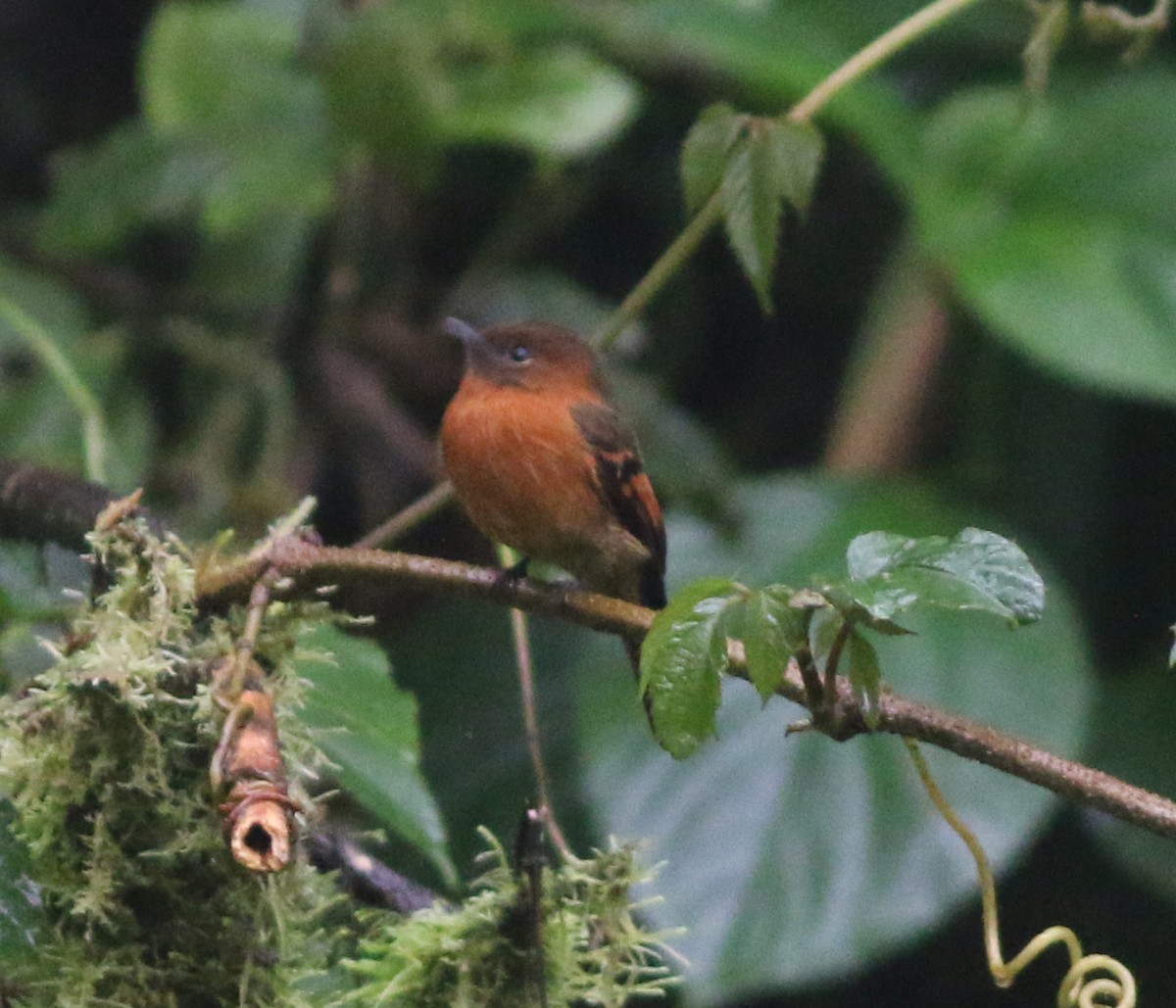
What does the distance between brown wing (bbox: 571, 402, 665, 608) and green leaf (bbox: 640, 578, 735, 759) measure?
2.62 ft

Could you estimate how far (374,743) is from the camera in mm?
1215

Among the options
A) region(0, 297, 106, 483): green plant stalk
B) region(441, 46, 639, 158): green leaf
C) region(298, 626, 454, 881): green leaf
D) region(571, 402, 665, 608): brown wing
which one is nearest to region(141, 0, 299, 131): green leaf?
region(441, 46, 639, 158): green leaf

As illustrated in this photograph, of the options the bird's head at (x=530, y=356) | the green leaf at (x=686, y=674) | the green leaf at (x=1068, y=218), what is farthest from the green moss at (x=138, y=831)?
the green leaf at (x=1068, y=218)

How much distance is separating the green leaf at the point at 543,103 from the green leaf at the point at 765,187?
1.38 m

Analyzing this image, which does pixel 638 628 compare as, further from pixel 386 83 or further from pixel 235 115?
pixel 235 115

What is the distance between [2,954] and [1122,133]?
2523 millimetres

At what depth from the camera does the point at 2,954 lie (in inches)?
37.4

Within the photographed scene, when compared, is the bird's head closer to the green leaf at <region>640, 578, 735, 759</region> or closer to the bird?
the bird

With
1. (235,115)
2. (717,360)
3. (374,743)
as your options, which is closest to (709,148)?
(374,743)

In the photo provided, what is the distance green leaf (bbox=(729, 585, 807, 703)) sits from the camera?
848 mm

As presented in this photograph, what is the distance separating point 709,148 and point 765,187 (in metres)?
0.08

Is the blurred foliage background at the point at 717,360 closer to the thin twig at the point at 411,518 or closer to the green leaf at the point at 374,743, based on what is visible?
the thin twig at the point at 411,518

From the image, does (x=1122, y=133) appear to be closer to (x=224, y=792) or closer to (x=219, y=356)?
Result: (x=219, y=356)

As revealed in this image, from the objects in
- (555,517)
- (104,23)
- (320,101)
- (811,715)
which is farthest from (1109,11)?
(104,23)
